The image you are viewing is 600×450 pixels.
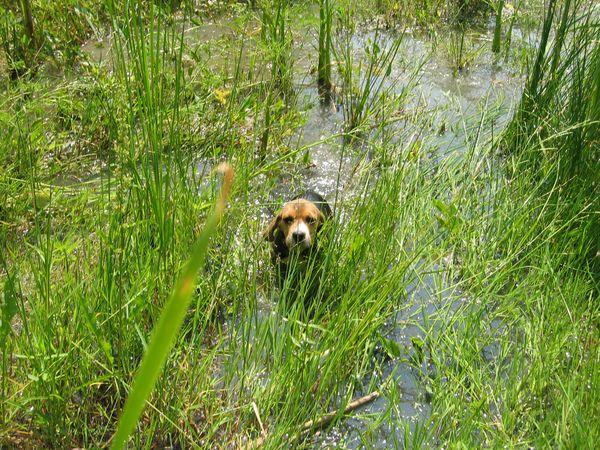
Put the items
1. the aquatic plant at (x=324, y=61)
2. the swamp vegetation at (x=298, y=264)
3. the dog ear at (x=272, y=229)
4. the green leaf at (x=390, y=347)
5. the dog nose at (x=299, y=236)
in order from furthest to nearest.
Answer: the aquatic plant at (x=324, y=61) < the dog ear at (x=272, y=229) < the dog nose at (x=299, y=236) < the green leaf at (x=390, y=347) < the swamp vegetation at (x=298, y=264)

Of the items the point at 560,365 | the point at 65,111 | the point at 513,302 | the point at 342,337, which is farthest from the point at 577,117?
the point at 65,111

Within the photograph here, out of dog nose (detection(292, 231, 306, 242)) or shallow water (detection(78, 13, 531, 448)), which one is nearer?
shallow water (detection(78, 13, 531, 448))

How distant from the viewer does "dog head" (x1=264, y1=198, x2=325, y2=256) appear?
3495 mm

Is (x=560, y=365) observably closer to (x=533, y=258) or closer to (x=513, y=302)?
(x=513, y=302)

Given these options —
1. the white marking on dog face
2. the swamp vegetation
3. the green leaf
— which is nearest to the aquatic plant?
the swamp vegetation

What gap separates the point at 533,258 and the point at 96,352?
208 cm

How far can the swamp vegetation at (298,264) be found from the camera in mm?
2396

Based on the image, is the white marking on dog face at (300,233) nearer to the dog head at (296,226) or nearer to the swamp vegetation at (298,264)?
the dog head at (296,226)

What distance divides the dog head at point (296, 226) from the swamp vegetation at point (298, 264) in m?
0.11

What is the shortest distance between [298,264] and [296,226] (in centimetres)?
38

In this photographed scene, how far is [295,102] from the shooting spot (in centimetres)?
479

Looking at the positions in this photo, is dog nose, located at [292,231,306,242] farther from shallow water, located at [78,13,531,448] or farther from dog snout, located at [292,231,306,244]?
shallow water, located at [78,13,531,448]

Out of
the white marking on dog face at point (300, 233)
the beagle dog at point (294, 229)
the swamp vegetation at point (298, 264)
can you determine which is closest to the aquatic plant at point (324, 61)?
the swamp vegetation at point (298, 264)

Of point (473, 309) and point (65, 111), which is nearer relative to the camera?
point (473, 309)
